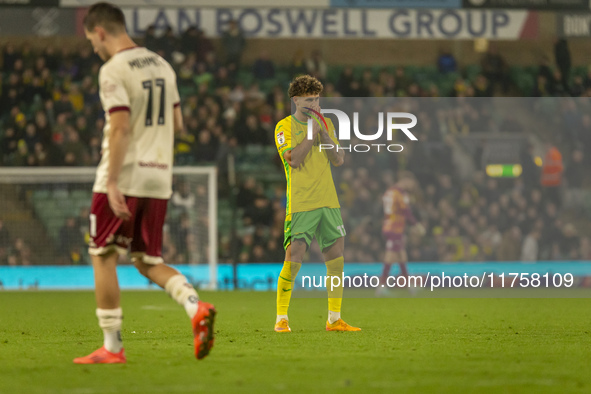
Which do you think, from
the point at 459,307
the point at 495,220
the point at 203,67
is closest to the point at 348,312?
the point at 459,307

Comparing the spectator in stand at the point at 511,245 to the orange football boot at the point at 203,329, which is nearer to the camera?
the orange football boot at the point at 203,329

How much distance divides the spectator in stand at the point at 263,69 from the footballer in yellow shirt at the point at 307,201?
1376cm

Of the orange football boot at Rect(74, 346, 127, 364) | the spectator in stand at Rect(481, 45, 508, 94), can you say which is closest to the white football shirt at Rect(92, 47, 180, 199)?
the orange football boot at Rect(74, 346, 127, 364)

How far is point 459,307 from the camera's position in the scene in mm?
11633

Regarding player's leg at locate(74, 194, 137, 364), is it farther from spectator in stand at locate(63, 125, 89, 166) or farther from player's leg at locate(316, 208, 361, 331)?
spectator in stand at locate(63, 125, 89, 166)

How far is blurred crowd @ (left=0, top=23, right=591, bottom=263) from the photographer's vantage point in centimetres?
1638

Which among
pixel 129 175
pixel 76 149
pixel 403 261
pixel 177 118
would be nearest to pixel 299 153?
pixel 177 118

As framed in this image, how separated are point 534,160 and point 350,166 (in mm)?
3608

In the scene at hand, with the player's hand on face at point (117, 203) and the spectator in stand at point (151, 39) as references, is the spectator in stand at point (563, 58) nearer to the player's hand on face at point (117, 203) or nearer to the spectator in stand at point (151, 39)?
the spectator in stand at point (151, 39)

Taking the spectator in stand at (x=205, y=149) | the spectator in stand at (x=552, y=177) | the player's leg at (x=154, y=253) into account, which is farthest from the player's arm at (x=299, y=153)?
the spectator in stand at (x=205, y=149)

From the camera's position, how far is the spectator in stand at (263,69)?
21.7 metres

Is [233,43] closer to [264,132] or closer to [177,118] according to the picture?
[264,132]

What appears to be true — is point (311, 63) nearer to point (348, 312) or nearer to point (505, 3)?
point (505, 3)

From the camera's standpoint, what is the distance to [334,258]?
8.09 m
